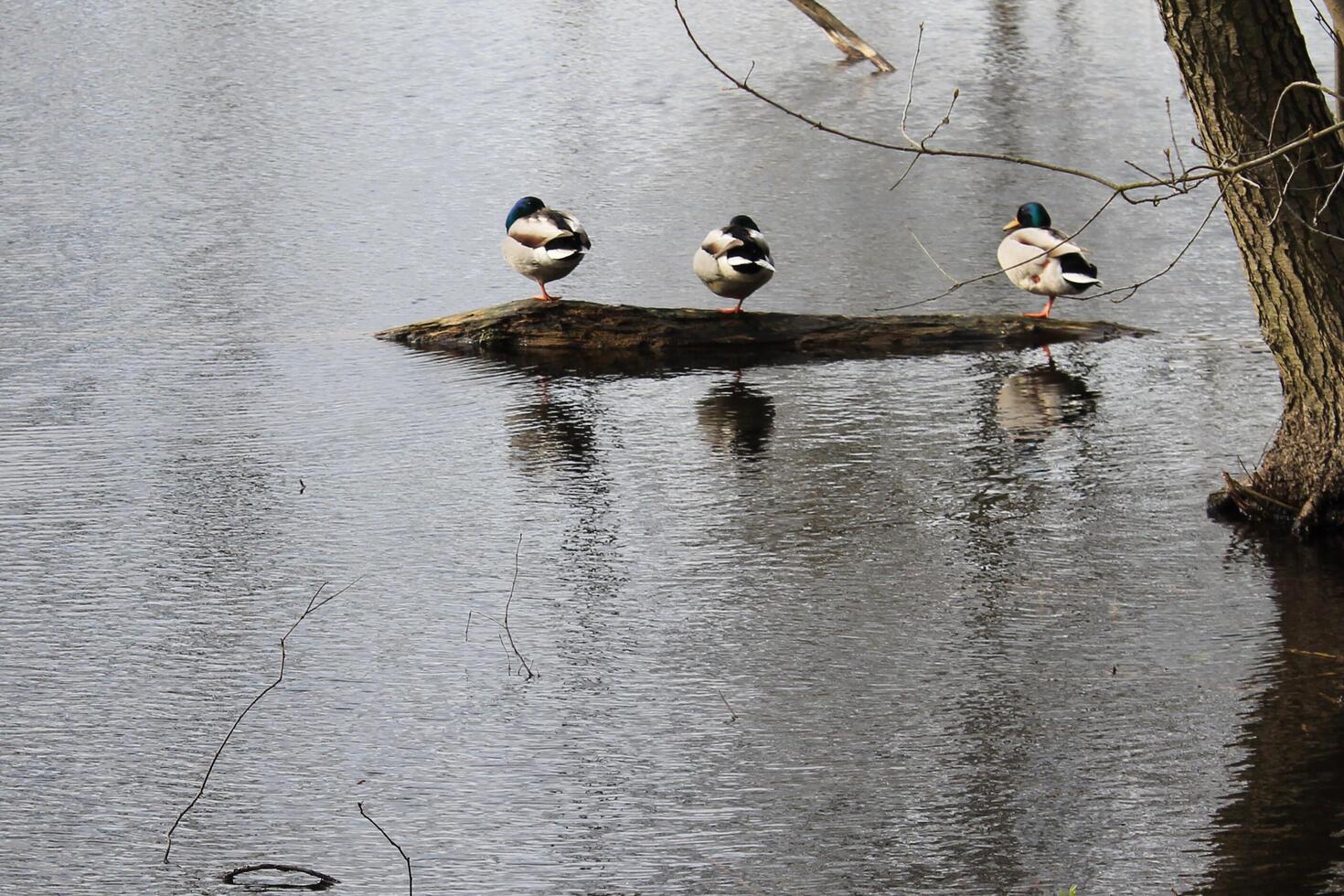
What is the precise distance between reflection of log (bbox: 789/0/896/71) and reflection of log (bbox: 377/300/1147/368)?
10560 mm

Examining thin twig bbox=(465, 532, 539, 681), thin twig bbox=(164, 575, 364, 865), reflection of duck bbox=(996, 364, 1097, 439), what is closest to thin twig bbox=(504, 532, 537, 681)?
thin twig bbox=(465, 532, 539, 681)

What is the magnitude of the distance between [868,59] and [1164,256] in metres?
9.41

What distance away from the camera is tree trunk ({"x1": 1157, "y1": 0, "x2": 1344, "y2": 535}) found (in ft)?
21.3

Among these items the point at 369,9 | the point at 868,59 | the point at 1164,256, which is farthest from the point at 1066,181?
the point at 369,9

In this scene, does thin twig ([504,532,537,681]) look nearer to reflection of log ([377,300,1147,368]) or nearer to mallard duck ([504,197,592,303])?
reflection of log ([377,300,1147,368])

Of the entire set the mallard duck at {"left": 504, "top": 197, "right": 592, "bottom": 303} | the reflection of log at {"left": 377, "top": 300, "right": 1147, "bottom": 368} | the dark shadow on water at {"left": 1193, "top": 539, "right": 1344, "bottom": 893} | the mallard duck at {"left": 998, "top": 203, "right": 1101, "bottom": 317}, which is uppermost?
the mallard duck at {"left": 504, "top": 197, "right": 592, "bottom": 303}

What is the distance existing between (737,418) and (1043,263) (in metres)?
2.56

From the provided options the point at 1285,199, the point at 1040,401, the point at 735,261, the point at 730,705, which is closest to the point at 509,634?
the point at 730,705

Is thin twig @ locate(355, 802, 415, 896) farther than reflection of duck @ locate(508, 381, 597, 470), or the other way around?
reflection of duck @ locate(508, 381, 597, 470)

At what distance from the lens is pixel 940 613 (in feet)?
21.8

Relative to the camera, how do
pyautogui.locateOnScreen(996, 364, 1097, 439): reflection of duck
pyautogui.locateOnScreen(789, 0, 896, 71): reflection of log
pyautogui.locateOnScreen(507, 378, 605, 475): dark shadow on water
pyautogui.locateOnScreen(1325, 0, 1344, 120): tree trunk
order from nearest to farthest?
pyautogui.locateOnScreen(1325, 0, 1344, 120): tree trunk < pyautogui.locateOnScreen(507, 378, 605, 475): dark shadow on water < pyautogui.locateOnScreen(996, 364, 1097, 439): reflection of duck < pyautogui.locateOnScreen(789, 0, 896, 71): reflection of log

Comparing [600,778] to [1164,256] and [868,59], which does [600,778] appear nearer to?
[1164,256]

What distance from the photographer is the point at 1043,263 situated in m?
10.7

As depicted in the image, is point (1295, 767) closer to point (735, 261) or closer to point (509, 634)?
point (509, 634)
